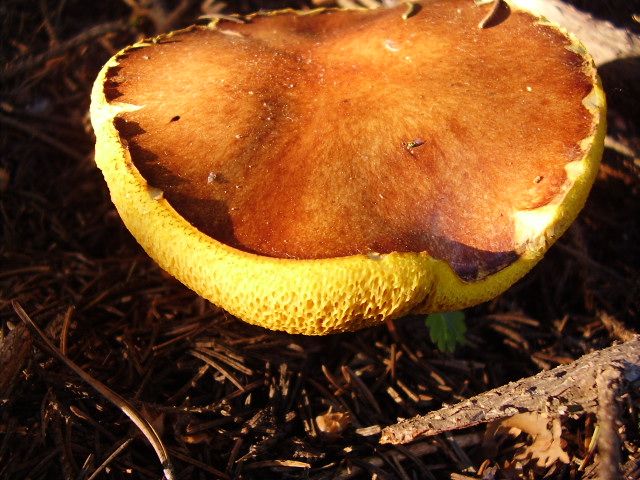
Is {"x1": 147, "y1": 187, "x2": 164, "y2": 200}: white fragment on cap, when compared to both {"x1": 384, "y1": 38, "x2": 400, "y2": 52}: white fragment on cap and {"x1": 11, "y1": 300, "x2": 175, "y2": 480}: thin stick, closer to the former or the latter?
{"x1": 11, "y1": 300, "x2": 175, "y2": 480}: thin stick

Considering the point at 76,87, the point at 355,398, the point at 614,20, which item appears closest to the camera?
the point at 355,398

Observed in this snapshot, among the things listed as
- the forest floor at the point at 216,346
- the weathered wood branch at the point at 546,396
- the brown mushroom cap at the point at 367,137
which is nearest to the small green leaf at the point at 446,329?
the forest floor at the point at 216,346

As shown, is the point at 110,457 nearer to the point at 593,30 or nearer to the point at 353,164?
the point at 353,164

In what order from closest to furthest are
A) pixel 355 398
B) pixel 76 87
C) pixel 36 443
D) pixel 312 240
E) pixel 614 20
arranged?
pixel 312 240 < pixel 36 443 < pixel 355 398 < pixel 614 20 < pixel 76 87

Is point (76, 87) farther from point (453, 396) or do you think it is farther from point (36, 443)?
point (453, 396)

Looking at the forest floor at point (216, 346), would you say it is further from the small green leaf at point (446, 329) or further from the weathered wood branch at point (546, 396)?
the weathered wood branch at point (546, 396)

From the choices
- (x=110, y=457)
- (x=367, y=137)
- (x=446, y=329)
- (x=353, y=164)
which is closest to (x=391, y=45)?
(x=367, y=137)

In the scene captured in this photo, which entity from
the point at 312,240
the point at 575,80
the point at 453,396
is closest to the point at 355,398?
the point at 453,396
